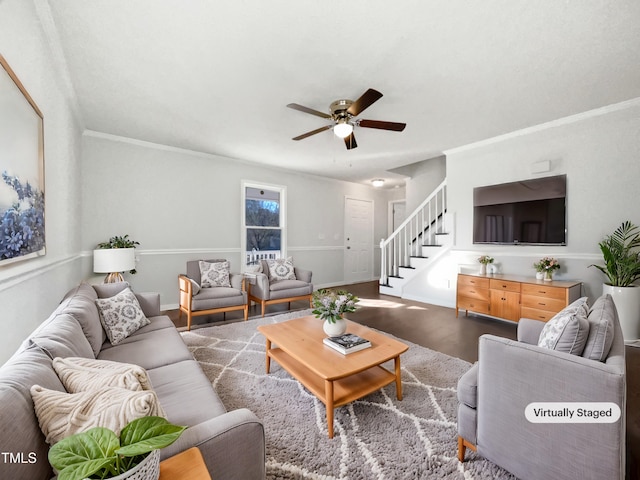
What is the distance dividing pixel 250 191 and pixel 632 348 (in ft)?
18.4

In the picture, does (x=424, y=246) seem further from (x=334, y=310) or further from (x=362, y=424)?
(x=362, y=424)

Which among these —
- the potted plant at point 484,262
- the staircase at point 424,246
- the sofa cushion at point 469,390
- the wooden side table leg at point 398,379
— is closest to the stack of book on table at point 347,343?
the wooden side table leg at point 398,379

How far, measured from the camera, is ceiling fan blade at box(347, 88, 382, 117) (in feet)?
7.04

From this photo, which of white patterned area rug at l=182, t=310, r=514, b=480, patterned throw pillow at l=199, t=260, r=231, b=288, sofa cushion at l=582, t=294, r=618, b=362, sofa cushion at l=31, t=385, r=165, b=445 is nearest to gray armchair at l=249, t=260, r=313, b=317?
patterned throw pillow at l=199, t=260, r=231, b=288

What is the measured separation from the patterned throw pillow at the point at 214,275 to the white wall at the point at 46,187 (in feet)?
4.56

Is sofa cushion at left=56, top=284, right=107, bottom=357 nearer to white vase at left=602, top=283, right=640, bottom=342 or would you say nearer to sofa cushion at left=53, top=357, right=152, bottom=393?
sofa cushion at left=53, top=357, right=152, bottom=393

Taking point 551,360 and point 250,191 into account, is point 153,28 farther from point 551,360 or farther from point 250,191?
point 250,191

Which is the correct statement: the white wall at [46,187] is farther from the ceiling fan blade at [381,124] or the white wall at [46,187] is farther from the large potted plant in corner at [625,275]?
the large potted plant in corner at [625,275]

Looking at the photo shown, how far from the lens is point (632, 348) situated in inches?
110

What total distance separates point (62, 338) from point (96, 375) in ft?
1.75

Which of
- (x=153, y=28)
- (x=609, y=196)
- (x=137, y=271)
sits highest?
(x=153, y=28)

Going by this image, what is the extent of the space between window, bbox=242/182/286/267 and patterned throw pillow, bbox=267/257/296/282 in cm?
94

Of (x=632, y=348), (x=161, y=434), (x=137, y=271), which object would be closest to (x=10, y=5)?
(x=161, y=434)

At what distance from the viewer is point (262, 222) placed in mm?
5441
